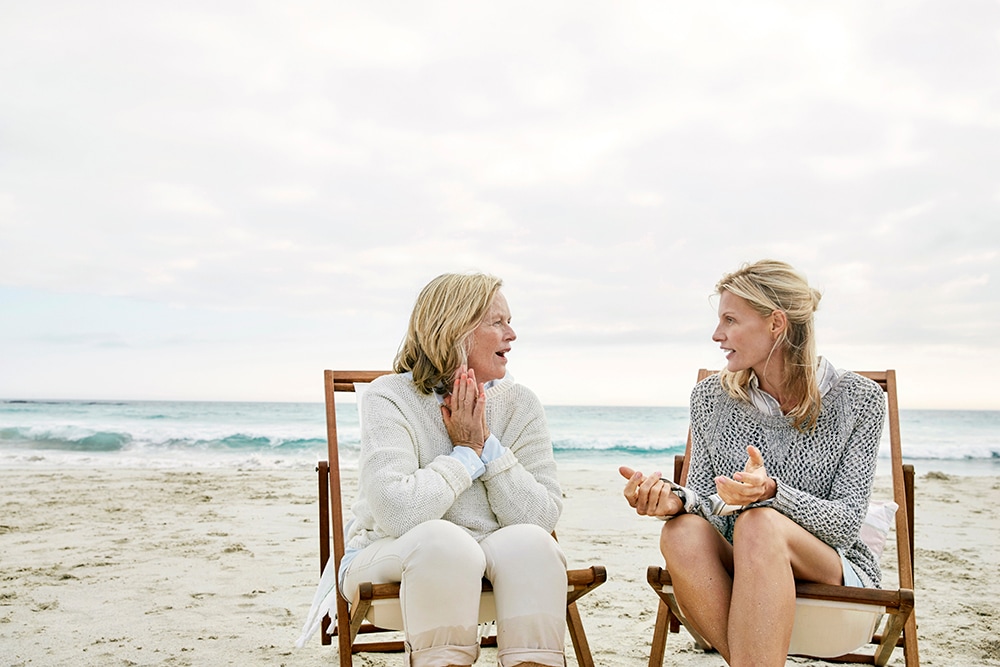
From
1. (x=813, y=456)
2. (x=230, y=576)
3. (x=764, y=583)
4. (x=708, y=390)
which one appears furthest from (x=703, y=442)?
(x=230, y=576)

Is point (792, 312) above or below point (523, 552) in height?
above

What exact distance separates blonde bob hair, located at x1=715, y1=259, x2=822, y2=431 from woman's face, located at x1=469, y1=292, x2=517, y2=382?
2.32ft

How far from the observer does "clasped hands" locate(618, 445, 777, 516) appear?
2273 millimetres

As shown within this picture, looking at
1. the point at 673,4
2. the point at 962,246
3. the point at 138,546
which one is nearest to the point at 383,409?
the point at 138,546

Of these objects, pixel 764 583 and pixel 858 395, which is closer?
pixel 764 583

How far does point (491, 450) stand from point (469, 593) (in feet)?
1.56

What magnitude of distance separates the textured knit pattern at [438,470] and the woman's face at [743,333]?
25.0 inches

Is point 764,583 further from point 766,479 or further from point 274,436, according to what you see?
point 274,436

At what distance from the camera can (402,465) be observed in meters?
2.53

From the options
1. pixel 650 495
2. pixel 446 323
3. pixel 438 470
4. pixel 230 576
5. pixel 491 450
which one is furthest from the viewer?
pixel 230 576

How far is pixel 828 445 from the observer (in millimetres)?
2582

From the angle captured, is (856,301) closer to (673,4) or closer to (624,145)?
(624,145)

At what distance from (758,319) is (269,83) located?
7485mm

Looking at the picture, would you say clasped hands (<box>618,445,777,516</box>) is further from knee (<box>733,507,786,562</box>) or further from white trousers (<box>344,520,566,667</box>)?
white trousers (<box>344,520,566,667</box>)
